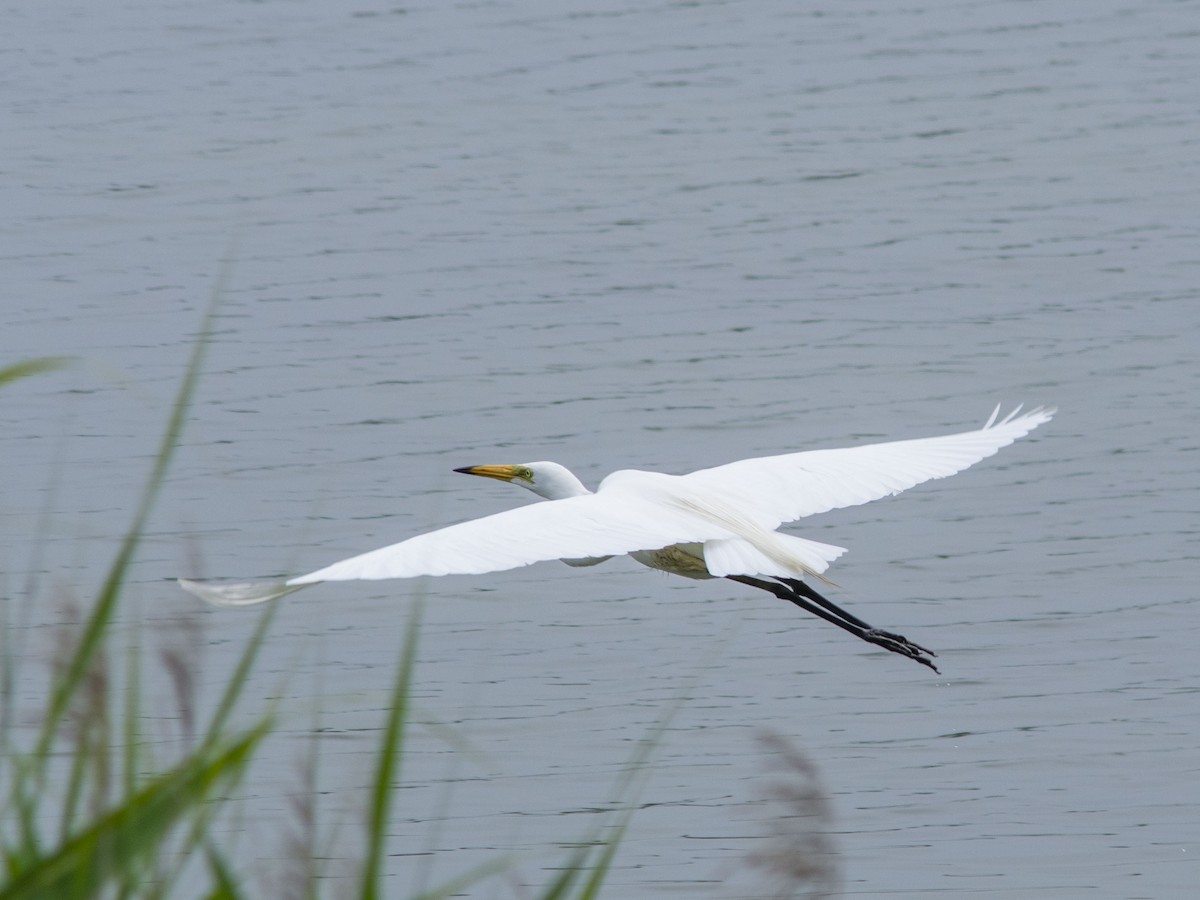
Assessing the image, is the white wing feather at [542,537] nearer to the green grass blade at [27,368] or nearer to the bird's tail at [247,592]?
the bird's tail at [247,592]

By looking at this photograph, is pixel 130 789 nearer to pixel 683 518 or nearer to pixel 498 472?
pixel 683 518

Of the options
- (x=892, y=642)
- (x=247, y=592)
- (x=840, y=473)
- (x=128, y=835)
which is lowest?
(x=128, y=835)

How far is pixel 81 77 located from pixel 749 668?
29.1ft

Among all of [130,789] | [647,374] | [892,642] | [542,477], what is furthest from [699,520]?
[647,374]

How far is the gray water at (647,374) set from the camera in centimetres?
539

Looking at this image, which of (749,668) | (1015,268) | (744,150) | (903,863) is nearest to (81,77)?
(744,150)

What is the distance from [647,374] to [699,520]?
13.2ft

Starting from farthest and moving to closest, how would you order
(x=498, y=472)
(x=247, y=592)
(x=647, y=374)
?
(x=647, y=374) → (x=498, y=472) → (x=247, y=592)

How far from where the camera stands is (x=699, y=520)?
15.3 ft

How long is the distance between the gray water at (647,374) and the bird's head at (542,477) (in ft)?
2.46

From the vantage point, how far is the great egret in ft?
13.0

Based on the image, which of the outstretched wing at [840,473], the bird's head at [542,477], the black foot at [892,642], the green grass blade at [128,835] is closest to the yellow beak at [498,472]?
the bird's head at [542,477]

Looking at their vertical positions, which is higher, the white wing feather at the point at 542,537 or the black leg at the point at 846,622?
the white wing feather at the point at 542,537

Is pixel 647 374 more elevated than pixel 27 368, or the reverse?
pixel 647 374
